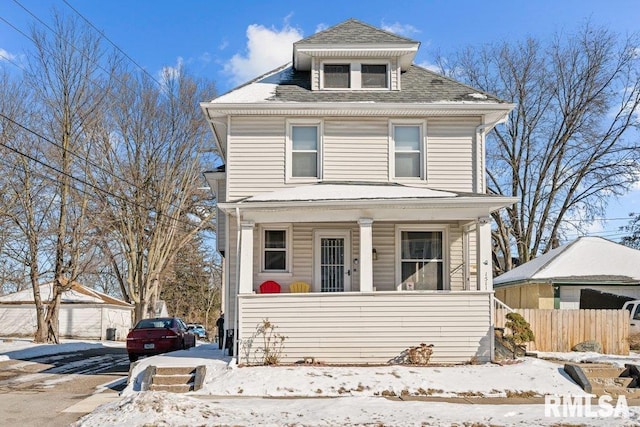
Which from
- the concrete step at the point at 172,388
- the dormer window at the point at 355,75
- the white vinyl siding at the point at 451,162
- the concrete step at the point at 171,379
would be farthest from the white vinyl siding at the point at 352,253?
the dormer window at the point at 355,75

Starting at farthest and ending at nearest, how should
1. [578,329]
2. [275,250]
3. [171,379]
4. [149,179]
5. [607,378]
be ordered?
[149,179] → [578,329] → [275,250] → [607,378] → [171,379]

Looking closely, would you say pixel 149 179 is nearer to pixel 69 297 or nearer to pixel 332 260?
pixel 69 297

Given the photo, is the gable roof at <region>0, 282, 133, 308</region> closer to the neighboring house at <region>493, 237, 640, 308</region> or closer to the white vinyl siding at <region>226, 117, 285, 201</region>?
the neighboring house at <region>493, 237, 640, 308</region>

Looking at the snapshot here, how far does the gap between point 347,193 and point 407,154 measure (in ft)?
7.41

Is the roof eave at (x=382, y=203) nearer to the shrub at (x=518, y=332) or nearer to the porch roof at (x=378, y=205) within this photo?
the porch roof at (x=378, y=205)

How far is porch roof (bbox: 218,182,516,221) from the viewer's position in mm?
14203

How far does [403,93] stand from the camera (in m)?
16.8

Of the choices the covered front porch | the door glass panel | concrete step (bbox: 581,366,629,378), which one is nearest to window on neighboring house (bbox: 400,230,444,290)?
the covered front porch

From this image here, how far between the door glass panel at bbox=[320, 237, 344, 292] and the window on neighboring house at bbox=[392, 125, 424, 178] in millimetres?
2338

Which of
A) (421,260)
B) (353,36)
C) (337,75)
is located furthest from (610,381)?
(353,36)

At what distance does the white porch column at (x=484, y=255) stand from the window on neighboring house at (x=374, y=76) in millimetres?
4858

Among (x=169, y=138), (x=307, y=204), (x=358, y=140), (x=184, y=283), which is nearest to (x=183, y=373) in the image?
(x=307, y=204)

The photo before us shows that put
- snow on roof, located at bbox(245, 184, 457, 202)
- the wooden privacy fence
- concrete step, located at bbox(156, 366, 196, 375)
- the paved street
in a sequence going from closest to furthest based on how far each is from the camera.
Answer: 1. the paved street
2. concrete step, located at bbox(156, 366, 196, 375)
3. snow on roof, located at bbox(245, 184, 457, 202)
4. the wooden privacy fence

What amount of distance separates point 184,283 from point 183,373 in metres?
41.5
